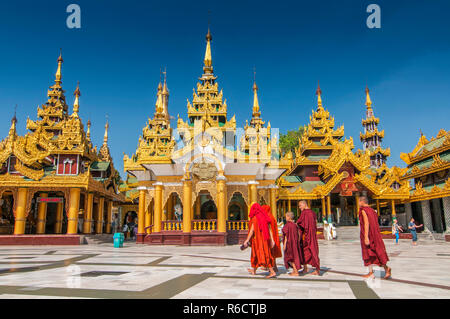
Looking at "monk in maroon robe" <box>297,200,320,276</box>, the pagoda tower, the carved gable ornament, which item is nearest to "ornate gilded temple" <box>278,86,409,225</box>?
the carved gable ornament

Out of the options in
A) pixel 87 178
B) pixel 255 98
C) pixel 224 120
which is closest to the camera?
pixel 87 178

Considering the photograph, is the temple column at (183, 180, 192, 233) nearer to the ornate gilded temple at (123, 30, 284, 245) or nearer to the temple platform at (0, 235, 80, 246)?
the ornate gilded temple at (123, 30, 284, 245)

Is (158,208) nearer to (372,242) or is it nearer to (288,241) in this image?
(288,241)

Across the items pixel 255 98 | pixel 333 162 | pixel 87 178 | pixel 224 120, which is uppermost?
pixel 255 98

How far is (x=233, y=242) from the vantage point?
18.8m

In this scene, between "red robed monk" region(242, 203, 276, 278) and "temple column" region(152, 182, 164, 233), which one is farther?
"temple column" region(152, 182, 164, 233)

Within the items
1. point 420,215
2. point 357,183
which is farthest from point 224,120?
point 420,215

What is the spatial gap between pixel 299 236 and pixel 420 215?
28.2 metres

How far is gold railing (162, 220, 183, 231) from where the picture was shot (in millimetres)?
18672

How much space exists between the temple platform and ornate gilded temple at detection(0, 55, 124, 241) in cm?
55

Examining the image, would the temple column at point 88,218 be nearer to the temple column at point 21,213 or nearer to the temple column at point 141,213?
the temple column at point 21,213

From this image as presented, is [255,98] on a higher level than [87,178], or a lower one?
higher

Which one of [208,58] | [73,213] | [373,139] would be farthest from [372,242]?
[373,139]
